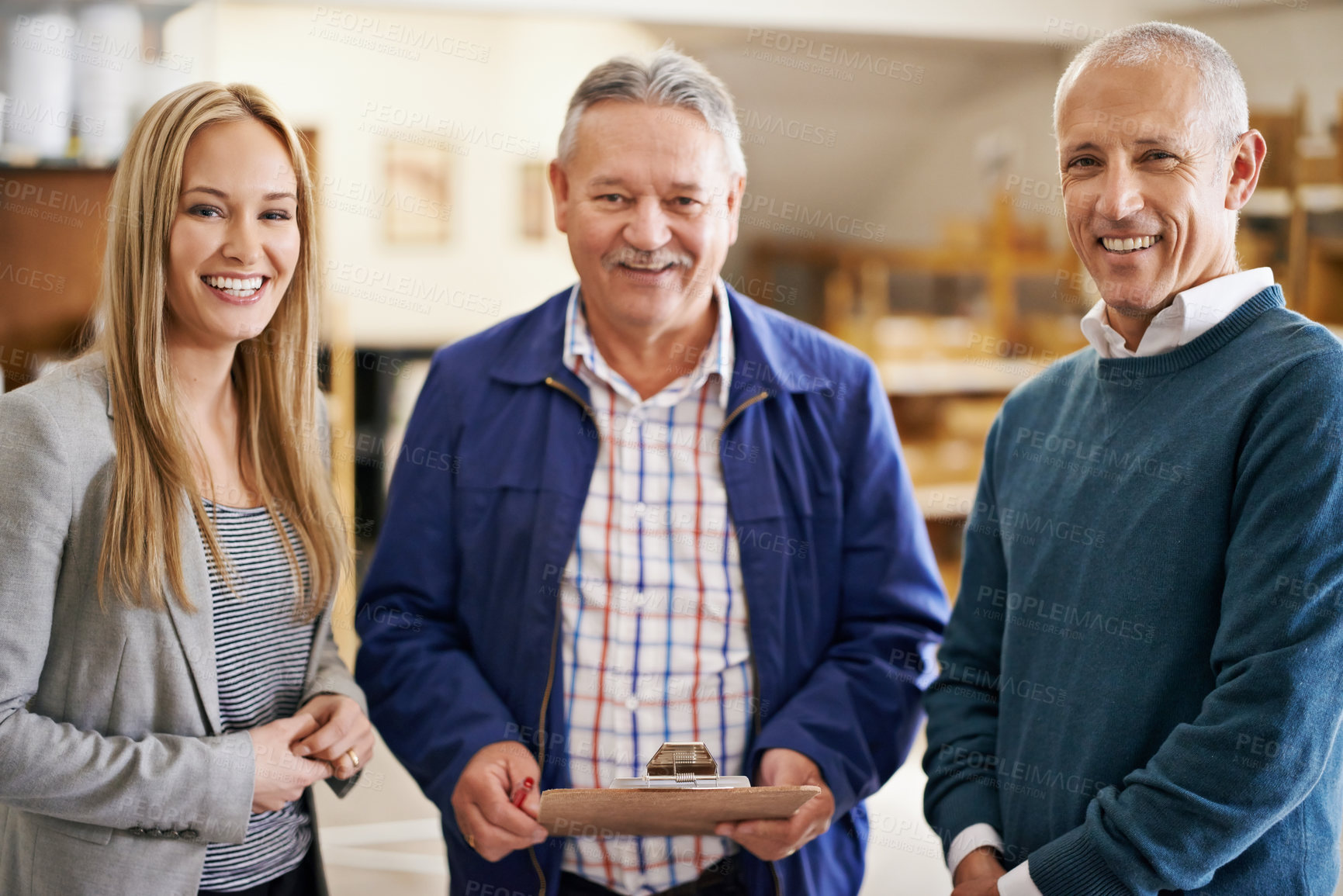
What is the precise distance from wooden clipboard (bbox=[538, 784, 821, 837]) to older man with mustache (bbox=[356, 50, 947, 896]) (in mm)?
214

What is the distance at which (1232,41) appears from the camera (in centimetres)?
496

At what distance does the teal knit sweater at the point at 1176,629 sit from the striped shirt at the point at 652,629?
390mm

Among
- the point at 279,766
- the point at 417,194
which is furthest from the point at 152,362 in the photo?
the point at 417,194

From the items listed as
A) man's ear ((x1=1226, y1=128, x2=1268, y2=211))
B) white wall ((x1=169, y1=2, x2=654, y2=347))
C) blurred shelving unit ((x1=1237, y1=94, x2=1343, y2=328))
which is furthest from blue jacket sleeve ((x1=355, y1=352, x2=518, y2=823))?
blurred shelving unit ((x1=1237, y1=94, x2=1343, y2=328))

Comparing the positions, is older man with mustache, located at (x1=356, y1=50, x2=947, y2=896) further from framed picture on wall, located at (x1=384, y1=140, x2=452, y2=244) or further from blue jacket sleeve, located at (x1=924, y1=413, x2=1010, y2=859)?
framed picture on wall, located at (x1=384, y1=140, x2=452, y2=244)

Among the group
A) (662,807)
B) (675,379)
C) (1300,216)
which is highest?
(1300,216)

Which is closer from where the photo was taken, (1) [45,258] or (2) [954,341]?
(1) [45,258]

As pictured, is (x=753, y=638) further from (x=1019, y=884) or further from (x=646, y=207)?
(x=646, y=207)

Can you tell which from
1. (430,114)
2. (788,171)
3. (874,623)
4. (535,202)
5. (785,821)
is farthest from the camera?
(788,171)

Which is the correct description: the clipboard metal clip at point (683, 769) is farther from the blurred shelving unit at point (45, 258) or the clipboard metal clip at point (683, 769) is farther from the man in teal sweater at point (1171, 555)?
the blurred shelving unit at point (45, 258)

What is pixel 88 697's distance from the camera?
1395mm

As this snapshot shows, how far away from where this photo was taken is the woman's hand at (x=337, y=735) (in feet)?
5.06

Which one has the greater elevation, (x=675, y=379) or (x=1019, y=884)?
(x=675, y=379)

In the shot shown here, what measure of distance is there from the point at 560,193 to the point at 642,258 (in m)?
0.23
